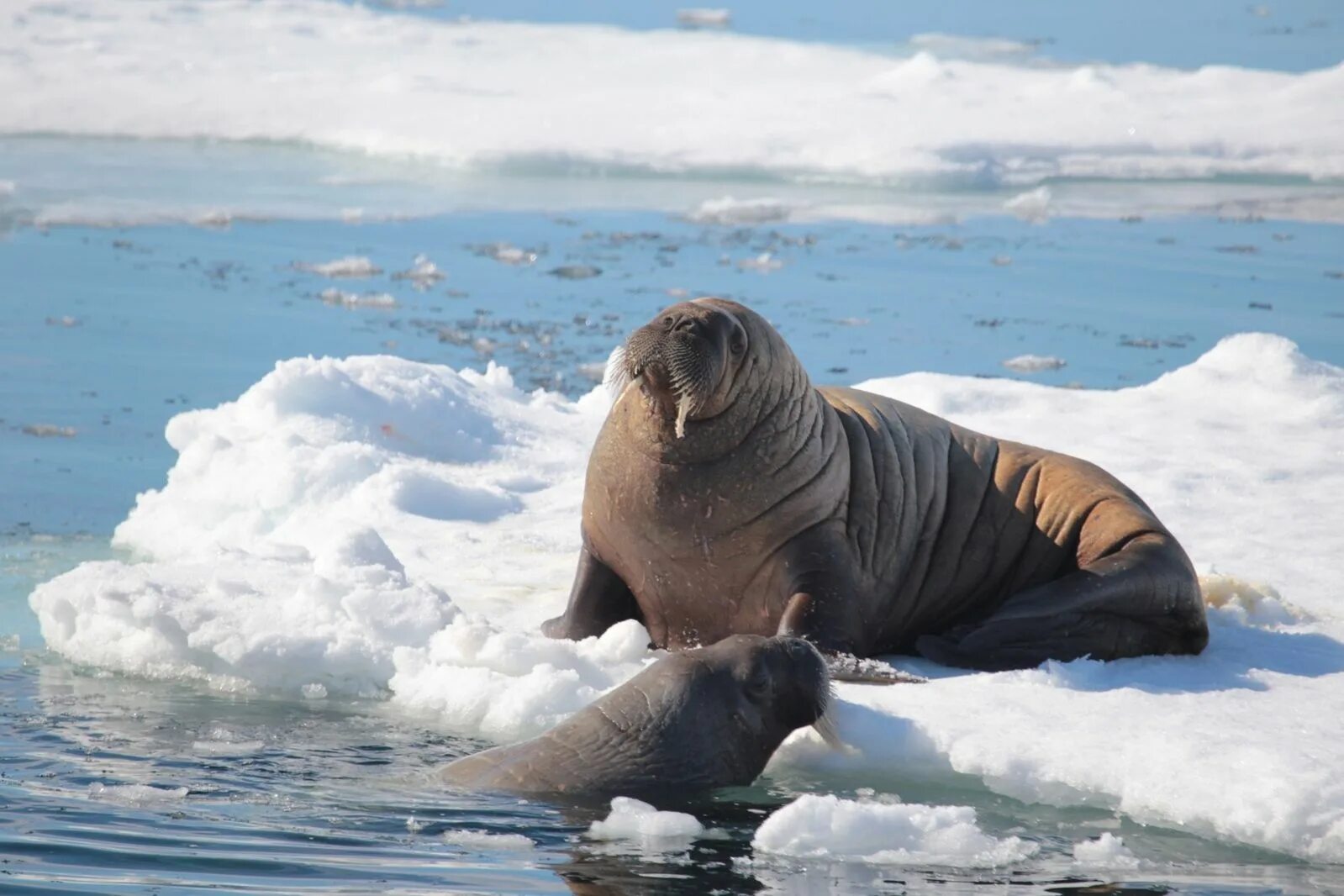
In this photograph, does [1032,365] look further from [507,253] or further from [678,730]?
[678,730]

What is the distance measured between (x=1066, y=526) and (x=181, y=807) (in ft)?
10.6

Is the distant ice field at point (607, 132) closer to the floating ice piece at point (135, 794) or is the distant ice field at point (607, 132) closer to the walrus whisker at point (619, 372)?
the walrus whisker at point (619, 372)

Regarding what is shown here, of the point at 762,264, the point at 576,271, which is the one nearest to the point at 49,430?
the point at 576,271

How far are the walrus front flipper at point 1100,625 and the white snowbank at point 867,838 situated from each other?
160 centimetres

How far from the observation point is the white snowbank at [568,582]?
205 inches

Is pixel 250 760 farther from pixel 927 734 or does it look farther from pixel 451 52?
pixel 451 52

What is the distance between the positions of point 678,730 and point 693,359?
1299 millimetres

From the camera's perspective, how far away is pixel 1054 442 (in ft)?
28.3

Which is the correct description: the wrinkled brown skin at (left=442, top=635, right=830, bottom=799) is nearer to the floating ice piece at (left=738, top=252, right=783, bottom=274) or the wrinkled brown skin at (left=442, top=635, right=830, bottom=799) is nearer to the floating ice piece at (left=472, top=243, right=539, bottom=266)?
the floating ice piece at (left=738, top=252, right=783, bottom=274)

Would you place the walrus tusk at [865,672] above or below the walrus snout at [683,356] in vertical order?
below

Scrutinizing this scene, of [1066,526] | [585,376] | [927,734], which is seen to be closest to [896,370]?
[585,376]

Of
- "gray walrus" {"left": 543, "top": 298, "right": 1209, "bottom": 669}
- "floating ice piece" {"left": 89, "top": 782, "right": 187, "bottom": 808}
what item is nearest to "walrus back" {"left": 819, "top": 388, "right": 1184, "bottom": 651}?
"gray walrus" {"left": 543, "top": 298, "right": 1209, "bottom": 669}

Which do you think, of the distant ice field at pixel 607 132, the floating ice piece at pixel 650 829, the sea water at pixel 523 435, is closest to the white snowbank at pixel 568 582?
the sea water at pixel 523 435

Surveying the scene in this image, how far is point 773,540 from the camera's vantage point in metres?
6.15
